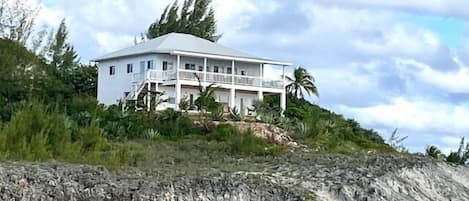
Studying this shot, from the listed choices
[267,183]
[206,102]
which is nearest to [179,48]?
[206,102]

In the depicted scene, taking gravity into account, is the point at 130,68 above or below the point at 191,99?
above

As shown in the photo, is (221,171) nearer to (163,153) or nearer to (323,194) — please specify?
(323,194)

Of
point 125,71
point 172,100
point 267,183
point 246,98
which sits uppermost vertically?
point 125,71

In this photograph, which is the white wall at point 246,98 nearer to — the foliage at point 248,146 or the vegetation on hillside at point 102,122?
the vegetation on hillside at point 102,122

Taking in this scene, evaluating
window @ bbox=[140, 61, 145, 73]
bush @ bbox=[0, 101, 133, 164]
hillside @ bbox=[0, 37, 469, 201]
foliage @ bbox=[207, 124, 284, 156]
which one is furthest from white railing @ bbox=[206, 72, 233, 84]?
bush @ bbox=[0, 101, 133, 164]

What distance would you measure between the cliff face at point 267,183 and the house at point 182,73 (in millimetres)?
24960

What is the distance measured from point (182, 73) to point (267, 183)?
33502mm

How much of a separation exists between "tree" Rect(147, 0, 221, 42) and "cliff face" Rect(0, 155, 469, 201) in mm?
43866

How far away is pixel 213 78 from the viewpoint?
60.2 meters

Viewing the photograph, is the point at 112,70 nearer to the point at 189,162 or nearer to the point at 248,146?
the point at 248,146

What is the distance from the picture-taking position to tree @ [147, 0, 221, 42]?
7812 cm

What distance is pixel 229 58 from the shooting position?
206 ft

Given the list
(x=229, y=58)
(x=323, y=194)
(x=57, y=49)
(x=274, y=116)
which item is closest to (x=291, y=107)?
(x=229, y=58)

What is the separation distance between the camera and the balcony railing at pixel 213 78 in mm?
59500
